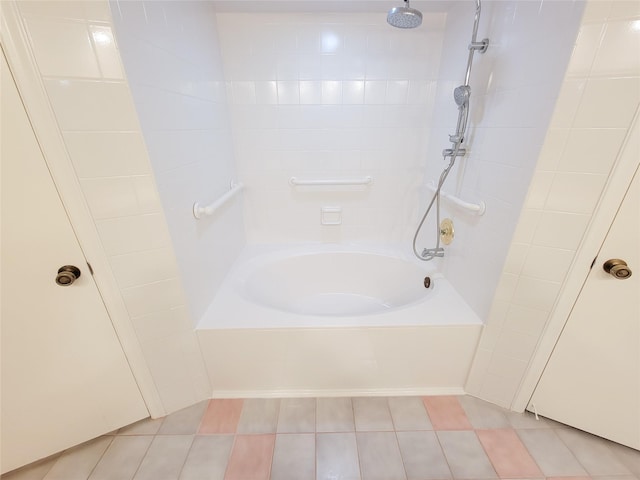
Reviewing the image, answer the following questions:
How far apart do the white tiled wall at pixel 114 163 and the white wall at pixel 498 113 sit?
1286mm

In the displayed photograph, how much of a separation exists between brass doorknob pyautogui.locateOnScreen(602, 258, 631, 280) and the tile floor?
0.78 m

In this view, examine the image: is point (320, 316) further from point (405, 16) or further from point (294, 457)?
point (405, 16)

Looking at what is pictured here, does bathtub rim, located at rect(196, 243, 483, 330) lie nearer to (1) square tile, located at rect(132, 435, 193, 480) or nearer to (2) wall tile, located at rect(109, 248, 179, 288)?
(2) wall tile, located at rect(109, 248, 179, 288)

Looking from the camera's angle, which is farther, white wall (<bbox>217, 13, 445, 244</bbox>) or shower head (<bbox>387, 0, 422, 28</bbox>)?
white wall (<bbox>217, 13, 445, 244</bbox>)

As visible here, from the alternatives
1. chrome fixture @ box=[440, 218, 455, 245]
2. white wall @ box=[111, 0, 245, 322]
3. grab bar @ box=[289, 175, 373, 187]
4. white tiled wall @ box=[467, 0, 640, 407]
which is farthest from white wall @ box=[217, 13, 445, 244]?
white tiled wall @ box=[467, 0, 640, 407]

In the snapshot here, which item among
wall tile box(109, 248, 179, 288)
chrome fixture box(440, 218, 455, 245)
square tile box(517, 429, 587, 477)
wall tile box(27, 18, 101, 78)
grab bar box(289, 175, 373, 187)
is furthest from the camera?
grab bar box(289, 175, 373, 187)

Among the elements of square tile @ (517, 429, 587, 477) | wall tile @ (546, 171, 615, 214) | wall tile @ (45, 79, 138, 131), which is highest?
wall tile @ (45, 79, 138, 131)

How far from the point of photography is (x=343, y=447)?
1121 mm

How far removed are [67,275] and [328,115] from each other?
1.49 m

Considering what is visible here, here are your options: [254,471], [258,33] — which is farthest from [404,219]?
[254,471]

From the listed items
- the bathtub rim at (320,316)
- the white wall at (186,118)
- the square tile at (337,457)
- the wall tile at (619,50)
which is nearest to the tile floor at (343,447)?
the square tile at (337,457)

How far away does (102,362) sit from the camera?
1050mm

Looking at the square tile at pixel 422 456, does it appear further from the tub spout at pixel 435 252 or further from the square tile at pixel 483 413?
the tub spout at pixel 435 252

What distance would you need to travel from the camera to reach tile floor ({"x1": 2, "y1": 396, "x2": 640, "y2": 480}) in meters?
1.04
